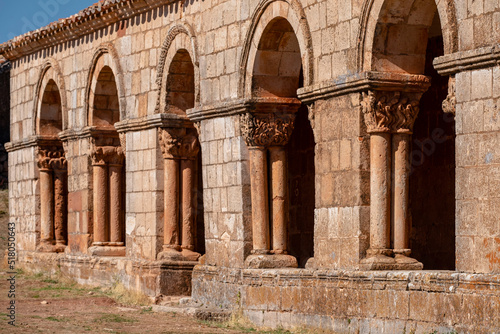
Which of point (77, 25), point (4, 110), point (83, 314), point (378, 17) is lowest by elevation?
point (83, 314)

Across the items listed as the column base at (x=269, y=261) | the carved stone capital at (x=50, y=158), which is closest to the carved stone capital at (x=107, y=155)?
the carved stone capital at (x=50, y=158)

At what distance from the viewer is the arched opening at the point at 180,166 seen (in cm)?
1572

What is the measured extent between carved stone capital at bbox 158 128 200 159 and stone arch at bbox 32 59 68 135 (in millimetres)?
4211

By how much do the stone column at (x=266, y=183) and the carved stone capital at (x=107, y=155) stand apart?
5188 millimetres

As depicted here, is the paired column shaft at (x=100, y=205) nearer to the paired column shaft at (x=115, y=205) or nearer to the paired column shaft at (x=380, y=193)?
the paired column shaft at (x=115, y=205)

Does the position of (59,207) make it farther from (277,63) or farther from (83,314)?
(277,63)

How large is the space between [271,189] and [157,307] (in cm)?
241

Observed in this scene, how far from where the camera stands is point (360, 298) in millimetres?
10992

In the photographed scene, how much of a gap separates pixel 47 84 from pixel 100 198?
3210 mm

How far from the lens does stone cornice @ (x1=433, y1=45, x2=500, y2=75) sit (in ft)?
30.7

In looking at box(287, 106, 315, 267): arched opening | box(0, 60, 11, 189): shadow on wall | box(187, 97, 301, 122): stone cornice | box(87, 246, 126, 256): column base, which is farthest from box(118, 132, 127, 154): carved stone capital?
box(0, 60, 11, 189): shadow on wall

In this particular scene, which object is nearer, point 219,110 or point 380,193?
A: point 380,193

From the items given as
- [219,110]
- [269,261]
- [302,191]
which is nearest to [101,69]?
[302,191]

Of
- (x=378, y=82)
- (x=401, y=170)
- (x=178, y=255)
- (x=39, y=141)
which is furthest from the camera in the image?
(x=39, y=141)
